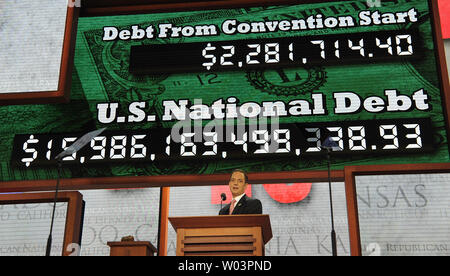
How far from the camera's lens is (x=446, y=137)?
21.6ft

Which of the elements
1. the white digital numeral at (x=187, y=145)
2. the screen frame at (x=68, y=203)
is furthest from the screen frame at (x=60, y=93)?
the white digital numeral at (x=187, y=145)

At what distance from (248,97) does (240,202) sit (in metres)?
1.97

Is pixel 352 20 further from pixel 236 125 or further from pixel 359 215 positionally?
pixel 359 215

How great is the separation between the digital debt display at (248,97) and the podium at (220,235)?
84.1 inches

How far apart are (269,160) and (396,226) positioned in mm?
1678

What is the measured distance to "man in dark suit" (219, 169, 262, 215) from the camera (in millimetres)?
5430

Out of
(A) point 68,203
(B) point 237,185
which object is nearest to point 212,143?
(B) point 237,185

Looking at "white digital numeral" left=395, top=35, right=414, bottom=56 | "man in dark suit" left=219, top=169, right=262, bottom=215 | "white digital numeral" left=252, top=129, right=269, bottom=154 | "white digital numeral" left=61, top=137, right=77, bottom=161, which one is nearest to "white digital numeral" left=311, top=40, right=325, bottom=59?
"white digital numeral" left=395, top=35, right=414, bottom=56

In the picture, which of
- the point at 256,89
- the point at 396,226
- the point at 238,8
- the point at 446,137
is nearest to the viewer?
the point at 396,226

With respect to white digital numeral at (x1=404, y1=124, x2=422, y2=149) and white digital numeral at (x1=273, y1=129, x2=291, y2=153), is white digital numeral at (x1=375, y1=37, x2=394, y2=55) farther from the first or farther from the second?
white digital numeral at (x1=273, y1=129, x2=291, y2=153)

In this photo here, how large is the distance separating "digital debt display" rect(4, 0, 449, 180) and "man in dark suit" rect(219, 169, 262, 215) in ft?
3.12

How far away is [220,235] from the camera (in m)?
4.64
